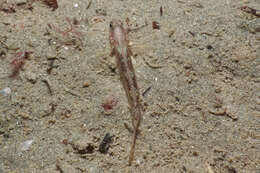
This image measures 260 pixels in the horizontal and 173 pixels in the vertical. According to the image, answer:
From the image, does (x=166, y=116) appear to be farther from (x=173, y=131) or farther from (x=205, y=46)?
(x=205, y=46)

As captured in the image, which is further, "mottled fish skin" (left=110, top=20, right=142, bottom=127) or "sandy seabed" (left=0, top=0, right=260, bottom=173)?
"mottled fish skin" (left=110, top=20, right=142, bottom=127)

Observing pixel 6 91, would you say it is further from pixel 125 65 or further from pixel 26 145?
pixel 125 65

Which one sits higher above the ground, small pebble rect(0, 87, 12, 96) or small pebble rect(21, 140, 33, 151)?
small pebble rect(0, 87, 12, 96)

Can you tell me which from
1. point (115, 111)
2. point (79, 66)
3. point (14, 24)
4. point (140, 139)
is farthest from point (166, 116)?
point (14, 24)

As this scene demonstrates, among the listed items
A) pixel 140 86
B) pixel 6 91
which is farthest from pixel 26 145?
pixel 140 86

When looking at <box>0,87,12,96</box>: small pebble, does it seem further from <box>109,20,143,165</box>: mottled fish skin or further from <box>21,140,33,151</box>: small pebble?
<box>109,20,143,165</box>: mottled fish skin

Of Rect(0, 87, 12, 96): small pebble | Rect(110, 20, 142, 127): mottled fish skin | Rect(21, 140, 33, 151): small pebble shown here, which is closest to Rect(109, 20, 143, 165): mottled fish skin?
Rect(110, 20, 142, 127): mottled fish skin

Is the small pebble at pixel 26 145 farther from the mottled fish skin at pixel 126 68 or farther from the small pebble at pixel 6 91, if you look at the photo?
the mottled fish skin at pixel 126 68
